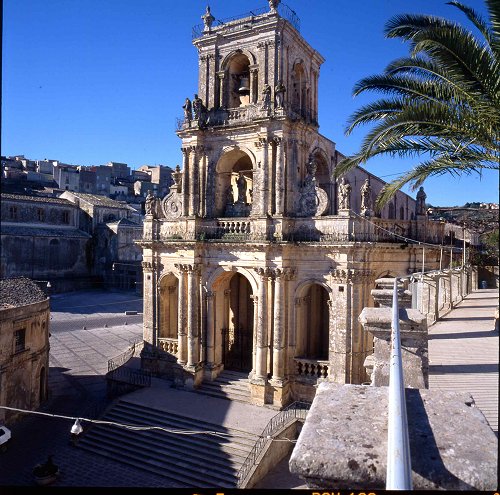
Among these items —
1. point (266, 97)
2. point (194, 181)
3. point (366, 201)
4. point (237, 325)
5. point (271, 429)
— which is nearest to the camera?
point (271, 429)

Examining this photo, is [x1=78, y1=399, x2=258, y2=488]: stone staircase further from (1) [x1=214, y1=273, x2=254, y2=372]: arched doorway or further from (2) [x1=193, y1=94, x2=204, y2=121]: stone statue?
(2) [x1=193, y1=94, x2=204, y2=121]: stone statue

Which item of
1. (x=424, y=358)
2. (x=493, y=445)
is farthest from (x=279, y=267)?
(x=493, y=445)

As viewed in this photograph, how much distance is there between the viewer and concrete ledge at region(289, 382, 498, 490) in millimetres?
3256

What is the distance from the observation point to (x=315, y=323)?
24.1 m

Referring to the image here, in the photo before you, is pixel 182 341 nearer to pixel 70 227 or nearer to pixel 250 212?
pixel 250 212

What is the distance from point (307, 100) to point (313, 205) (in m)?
7.66

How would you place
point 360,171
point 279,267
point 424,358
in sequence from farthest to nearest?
point 360,171 → point 279,267 → point 424,358

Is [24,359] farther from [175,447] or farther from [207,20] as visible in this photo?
[207,20]

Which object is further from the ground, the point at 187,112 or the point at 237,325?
the point at 187,112

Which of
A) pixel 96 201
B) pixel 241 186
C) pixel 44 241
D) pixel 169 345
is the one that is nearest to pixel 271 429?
pixel 169 345

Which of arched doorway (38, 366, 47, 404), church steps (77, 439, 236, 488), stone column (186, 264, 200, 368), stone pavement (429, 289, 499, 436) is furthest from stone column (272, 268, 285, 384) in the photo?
arched doorway (38, 366, 47, 404)

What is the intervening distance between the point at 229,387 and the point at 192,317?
4279mm

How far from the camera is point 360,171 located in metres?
28.3

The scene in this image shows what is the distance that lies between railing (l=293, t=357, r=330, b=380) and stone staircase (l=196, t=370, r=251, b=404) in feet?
9.68
